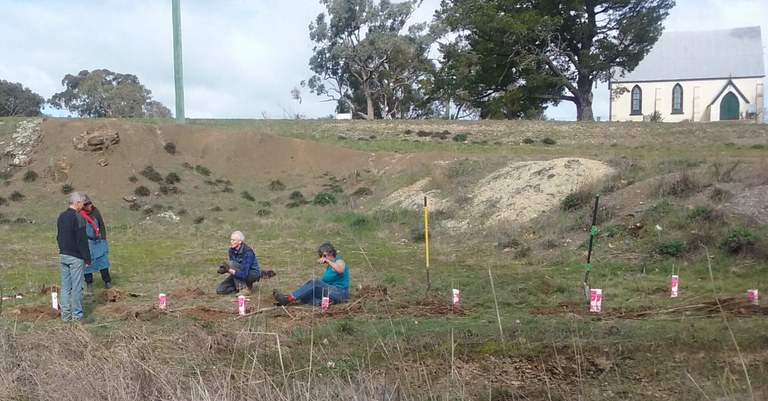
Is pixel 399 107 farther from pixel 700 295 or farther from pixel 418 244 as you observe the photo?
pixel 700 295

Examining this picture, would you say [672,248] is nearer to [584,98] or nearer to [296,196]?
[296,196]

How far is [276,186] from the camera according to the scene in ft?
91.7

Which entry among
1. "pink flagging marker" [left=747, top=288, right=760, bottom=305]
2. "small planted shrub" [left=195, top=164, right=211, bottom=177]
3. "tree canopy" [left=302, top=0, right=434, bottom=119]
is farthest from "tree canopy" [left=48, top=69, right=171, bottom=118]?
"pink flagging marker" [left=747, top=288, right=760, bottom=305]

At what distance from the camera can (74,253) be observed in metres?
8.56

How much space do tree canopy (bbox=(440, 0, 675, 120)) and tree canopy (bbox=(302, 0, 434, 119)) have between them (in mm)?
14880

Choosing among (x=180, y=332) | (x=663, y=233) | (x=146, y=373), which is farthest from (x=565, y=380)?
(x=663, y=233)

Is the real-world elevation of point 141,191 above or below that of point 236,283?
above

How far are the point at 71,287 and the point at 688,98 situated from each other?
5931 cm

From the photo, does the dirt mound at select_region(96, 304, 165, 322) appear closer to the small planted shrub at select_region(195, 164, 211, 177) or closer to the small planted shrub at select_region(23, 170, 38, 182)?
the small planted shrub at select_region(195, 164, 211, 177)

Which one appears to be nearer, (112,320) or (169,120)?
(112,320)

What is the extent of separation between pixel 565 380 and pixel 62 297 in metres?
6.37

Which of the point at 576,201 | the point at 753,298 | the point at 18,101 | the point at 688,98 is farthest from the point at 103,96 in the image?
the point at 753,298

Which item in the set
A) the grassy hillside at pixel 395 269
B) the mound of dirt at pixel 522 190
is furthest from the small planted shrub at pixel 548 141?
the mound of dirt at pixel 522 190

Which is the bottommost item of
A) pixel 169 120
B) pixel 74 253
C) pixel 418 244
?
pixel 418 244
